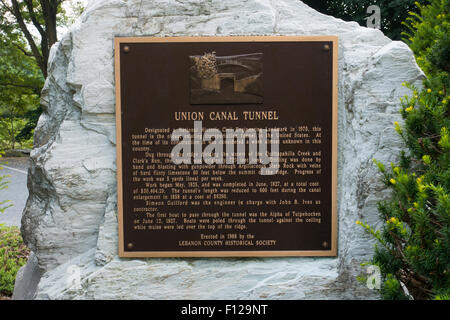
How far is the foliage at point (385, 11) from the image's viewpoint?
9.36m

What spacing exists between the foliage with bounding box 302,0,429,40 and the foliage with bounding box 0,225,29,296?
9.26m

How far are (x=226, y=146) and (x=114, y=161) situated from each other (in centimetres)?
95

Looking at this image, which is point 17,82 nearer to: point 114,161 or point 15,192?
point 15,192

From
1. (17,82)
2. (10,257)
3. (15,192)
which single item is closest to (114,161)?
(10,257)

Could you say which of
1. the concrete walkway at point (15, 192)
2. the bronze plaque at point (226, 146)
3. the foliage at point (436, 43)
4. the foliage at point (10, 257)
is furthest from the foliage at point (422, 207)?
the concrete walkway at point (15, 192)

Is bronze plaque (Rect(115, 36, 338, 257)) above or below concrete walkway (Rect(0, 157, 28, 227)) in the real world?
above

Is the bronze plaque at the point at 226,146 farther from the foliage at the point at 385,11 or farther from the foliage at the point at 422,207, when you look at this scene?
the foliage at the point at 385,11

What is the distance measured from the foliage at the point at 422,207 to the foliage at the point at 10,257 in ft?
14.1

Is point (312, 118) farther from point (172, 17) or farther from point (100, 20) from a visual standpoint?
point (100, 20)

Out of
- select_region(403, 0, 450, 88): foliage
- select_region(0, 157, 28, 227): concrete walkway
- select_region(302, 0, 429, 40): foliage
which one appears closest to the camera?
select_region(403, 0, 450, 88): foliage

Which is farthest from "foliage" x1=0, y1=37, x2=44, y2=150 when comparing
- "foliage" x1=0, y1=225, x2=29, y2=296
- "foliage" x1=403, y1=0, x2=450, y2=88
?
"foliage" x1=403, y1=0, x2=450, y2=88

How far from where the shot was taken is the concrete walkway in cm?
791

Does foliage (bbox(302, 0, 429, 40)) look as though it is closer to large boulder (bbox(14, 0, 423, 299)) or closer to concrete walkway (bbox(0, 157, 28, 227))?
large boulder (bbox(14, 0, 423, 299))

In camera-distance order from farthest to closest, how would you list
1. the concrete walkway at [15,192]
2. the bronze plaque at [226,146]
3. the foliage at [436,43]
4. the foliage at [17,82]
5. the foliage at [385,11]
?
the foliage at [17,82] < the foliage at [385,11] < the concrete walkway at [15,192] < the bronze plaque at [226,146] < the foliage at [436,43]
